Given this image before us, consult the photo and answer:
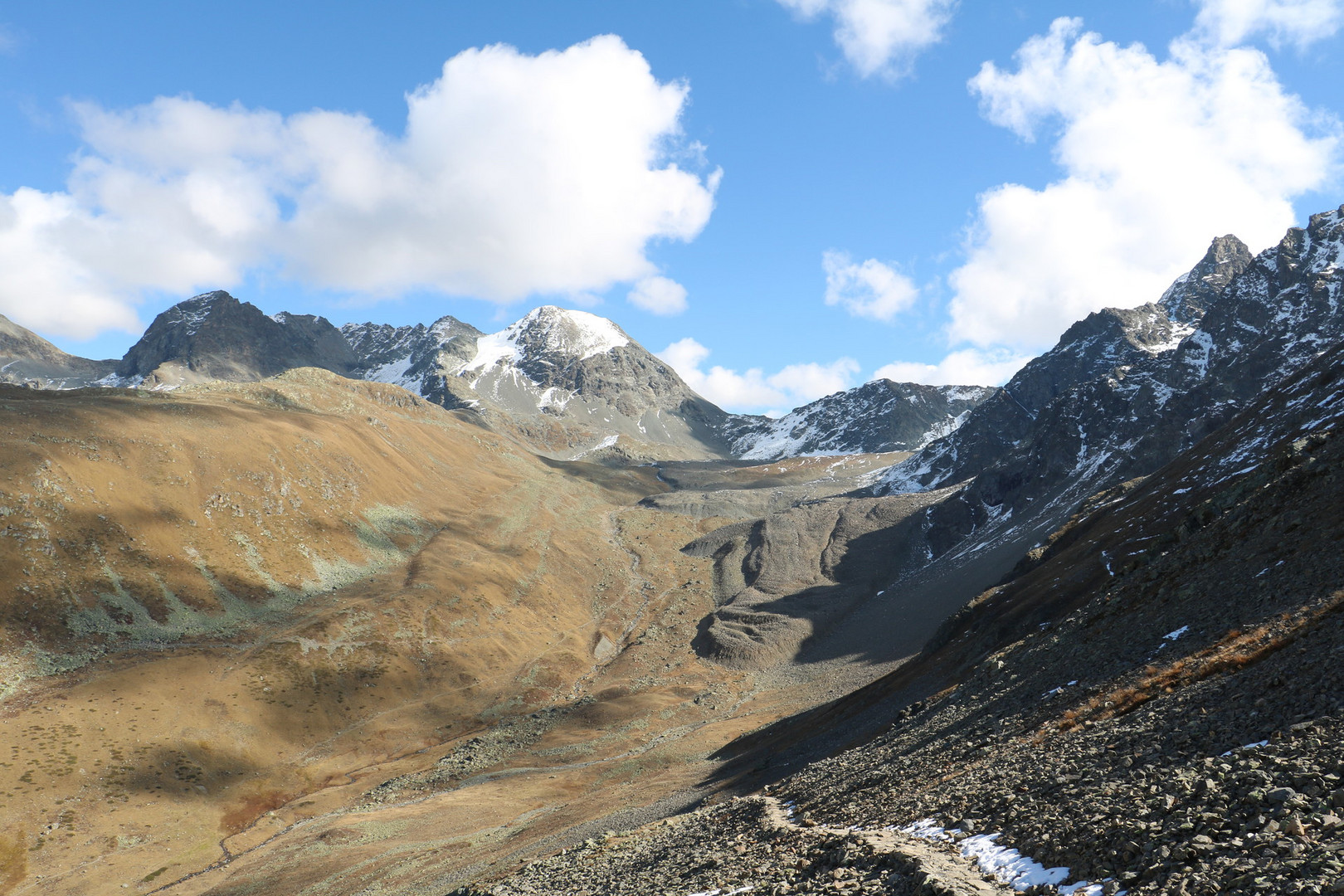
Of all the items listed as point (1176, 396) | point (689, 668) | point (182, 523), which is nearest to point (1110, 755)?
point (689, 668)

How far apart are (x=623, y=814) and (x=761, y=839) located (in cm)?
2814

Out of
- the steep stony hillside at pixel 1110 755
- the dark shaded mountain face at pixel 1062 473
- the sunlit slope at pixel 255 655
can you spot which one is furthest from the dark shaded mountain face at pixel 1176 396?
the steep stony hillside at pixel 1110 755

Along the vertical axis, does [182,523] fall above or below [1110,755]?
above

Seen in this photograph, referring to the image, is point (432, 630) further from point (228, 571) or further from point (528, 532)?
point (528, 532)

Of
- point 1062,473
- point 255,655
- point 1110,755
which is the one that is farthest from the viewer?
point 1062,473

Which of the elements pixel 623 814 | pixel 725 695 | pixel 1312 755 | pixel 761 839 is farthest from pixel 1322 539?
pixel 725 695

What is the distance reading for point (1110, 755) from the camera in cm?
2305

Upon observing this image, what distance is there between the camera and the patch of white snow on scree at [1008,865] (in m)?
15.5

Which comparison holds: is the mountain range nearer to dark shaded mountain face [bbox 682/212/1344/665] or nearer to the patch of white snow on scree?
the patch of white snow on scree

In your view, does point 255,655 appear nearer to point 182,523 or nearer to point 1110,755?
point 182,523

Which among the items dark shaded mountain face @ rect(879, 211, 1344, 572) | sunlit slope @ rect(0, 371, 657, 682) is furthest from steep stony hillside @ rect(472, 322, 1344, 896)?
dark shaded mountain face @ rect(879, 211, 1344, 572)

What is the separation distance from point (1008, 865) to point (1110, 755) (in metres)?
7.20

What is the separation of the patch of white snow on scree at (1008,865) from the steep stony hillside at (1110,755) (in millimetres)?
74

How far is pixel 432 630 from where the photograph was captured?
123812mm
